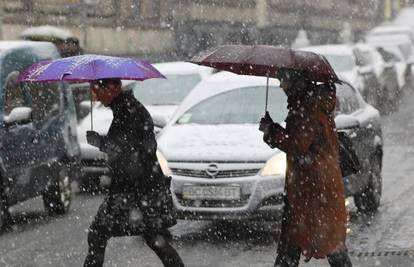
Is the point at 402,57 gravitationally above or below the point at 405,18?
above

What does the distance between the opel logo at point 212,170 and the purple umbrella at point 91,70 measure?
222 cm

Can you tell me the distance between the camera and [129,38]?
34.1 m

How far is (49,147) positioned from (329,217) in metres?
5.37

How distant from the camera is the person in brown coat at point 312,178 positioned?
580cm

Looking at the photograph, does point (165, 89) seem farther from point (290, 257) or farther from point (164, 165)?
point (290, 257)

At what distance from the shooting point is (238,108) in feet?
32.8

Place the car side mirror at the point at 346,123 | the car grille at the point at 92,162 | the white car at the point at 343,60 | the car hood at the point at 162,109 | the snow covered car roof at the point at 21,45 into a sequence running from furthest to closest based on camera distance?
1. the white car at the point at 343,60
2. the car hood at the point at 162,109
3. the car grille at the point at 92,162
4. the snow covered car roof at the point at 21,45
5. the car side mirror at the point at 346,123

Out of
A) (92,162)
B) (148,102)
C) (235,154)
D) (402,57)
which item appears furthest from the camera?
(402,57)

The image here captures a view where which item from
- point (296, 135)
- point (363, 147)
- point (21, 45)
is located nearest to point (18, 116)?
point (21, 45)

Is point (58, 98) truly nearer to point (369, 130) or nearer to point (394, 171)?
point (369, 130)

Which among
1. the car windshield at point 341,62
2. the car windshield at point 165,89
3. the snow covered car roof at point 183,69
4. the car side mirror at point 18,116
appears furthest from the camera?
the car windshield at point 341,62

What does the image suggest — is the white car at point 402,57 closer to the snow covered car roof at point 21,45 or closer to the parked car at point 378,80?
the parked car at point 378,80

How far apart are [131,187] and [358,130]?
4408 mm

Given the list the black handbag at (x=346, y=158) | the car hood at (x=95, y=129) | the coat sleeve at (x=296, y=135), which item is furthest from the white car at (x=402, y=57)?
the coat sleeve at (x=296, y=135)
